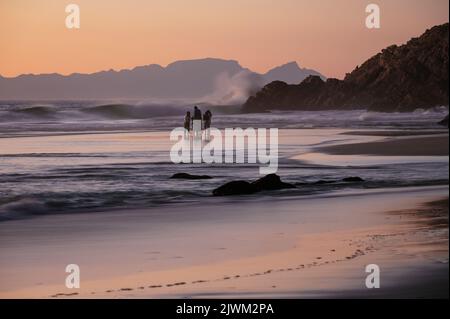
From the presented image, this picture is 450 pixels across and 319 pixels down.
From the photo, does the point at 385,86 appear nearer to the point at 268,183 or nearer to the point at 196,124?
the point at 196,124

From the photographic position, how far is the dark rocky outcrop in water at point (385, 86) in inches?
3103

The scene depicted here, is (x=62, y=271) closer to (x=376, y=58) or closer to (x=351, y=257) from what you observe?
(x=351, y=257)

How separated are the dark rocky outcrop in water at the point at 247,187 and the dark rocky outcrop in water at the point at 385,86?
196 feet

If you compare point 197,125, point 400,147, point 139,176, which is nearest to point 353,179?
point 139,176

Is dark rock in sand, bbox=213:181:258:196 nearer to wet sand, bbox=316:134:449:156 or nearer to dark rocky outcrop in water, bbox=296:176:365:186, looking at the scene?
dark rocky outcrop in water, bbox=296:176:365:186

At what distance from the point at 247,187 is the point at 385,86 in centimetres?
7655

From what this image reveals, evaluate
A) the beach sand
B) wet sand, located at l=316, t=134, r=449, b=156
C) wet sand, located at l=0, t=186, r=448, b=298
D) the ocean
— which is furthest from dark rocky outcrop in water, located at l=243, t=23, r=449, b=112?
wet sand, located at l=0, t=186, r=448, b=298

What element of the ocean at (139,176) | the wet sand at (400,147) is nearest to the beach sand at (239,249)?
the ocean at (139,176)

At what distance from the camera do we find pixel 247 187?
15070 millimetres

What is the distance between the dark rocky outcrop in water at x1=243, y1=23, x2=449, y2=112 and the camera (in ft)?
259

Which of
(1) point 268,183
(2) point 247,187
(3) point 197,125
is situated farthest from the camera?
(3) point 197,125

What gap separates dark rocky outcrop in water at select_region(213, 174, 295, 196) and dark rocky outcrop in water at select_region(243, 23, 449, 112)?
59870 millimetres
